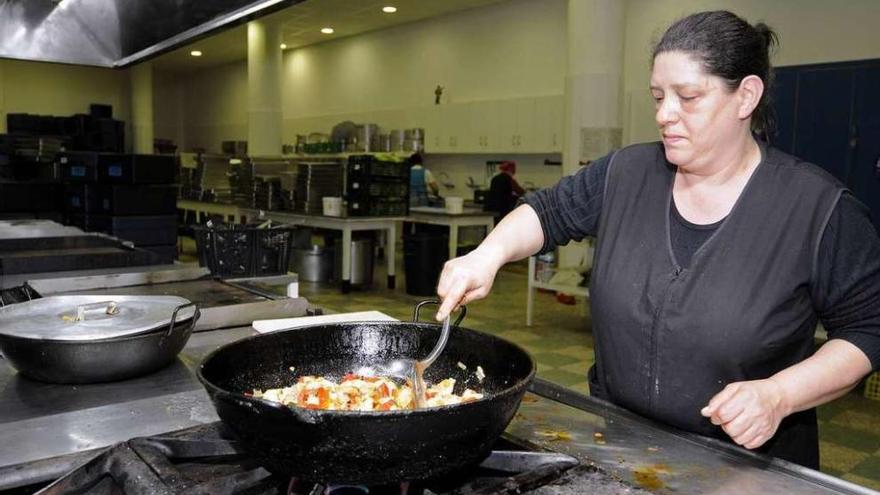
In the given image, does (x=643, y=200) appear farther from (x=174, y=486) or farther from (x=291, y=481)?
(x=174, y=486)

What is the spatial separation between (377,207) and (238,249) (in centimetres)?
353

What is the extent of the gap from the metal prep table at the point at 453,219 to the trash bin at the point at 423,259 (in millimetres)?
191

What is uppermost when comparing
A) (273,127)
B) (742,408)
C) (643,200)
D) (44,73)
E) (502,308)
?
(44,73)

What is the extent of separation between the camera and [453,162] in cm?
1098

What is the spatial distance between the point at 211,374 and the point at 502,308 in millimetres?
5759

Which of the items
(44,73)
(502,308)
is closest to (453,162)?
(502,308)

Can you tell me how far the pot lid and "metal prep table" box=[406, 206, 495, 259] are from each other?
5643 millimetres

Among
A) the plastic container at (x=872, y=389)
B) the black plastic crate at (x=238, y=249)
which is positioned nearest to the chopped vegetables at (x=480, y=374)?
the black plastic crate at (x=238, y=249)

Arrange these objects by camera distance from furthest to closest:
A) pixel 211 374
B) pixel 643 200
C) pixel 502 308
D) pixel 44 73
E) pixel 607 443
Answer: pixel 44 73
pixel 502 308
pixel 643 200
pixel 607 443
pixel 211 374

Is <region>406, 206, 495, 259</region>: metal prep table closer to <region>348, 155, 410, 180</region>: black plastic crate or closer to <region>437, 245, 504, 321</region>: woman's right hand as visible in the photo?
<region>348, 155, 410, 180</region>: black plastic crate

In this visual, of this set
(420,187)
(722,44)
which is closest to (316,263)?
A: (420,187)

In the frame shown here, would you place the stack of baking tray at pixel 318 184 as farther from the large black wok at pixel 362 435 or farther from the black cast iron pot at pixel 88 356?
the large black wok at pixel 362 435

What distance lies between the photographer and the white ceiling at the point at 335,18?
33.1 feet

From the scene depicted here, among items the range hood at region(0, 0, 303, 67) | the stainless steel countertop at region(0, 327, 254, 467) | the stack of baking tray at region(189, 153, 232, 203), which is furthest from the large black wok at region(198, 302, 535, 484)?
the stack of baking tray at region(189, 153, 232, 203)
